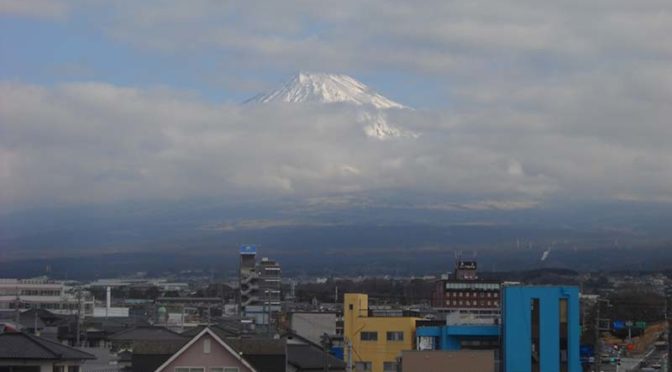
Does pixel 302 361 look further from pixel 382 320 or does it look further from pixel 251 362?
pixel 382 320

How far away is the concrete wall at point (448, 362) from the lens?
37.6 m

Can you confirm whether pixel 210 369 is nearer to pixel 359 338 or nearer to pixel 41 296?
pixel 359 338

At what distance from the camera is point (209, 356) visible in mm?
28156

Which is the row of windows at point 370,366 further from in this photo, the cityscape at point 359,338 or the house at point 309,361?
the house at point 309,361

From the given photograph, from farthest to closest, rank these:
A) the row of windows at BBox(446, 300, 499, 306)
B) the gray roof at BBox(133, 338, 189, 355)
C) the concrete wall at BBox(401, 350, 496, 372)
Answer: the row of windows at BBox(446, 300, 499, 306)
the concrete wall at BBox(401, 350, 496, 372)
the gray roof at BBox(133, 338, 189, 355)

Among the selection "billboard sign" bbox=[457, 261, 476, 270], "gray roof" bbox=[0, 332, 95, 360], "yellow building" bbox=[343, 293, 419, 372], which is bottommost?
"yellow building" bbox=[343, 293, 419, 372]

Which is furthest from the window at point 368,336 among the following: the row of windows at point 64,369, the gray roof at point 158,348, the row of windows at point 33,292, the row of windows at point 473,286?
the row of windows at point 473,286

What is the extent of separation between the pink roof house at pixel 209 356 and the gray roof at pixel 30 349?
11.3ft

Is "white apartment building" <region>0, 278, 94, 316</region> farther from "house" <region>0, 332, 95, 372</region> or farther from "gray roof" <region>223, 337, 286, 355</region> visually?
"gray roof" <region>223, 337, 286, 355</region>

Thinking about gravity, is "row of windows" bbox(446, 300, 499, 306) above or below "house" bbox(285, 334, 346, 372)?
above

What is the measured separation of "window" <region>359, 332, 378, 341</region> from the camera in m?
54.2

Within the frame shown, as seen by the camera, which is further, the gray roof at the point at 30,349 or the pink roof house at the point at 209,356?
the gray roof at the point at 30,349

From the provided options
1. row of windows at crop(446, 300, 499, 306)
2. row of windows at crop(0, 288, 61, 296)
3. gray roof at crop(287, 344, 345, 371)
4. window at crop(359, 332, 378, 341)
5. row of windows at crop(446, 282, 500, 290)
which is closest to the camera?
gray roof at crop(287, 344, 345, 371)

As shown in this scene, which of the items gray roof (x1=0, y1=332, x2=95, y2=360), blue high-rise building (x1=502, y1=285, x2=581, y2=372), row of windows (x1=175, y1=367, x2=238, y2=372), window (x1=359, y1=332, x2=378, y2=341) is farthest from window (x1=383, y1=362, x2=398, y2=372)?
row of windows (x1=175, y1=367, x2=238, y2=372)
